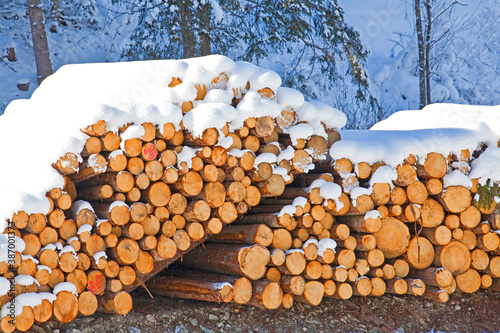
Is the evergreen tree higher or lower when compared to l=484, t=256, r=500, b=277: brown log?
higher

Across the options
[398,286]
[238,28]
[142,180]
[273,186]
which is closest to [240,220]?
[273,186]

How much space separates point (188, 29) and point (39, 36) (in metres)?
2.53

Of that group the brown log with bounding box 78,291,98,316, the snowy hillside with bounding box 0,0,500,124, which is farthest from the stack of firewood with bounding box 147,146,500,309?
the snowy hillside with bounding box 0,0,500,124

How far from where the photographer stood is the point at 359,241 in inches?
185

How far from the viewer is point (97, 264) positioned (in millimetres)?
3939

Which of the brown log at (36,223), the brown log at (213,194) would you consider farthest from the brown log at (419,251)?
the brown log at (36,223)

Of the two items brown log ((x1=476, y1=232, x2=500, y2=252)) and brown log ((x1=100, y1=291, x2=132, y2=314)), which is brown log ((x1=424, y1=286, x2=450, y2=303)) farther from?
brown log ((x1=100, y1=291, x2=132, y2=314))

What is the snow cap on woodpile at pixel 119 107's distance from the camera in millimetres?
3809

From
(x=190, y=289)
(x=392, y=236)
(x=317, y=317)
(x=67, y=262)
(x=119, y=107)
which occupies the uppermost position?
(x=119, y=107)

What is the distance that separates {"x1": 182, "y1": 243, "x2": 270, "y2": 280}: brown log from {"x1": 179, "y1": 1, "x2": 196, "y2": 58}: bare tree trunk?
5214 mm

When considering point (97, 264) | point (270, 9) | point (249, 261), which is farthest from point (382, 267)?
point (270, 9)

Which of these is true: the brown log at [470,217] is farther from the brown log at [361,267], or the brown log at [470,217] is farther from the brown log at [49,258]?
the brown log at [49,258]

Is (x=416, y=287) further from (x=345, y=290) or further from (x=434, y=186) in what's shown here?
(x=434, y=186)

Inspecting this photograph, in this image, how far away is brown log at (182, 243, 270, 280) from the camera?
14.3 ft
